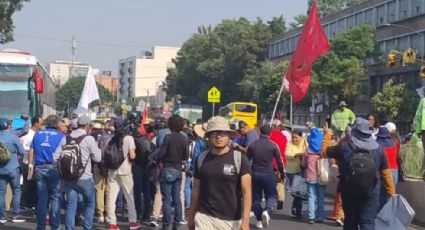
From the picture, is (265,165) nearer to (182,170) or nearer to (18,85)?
(182,170)

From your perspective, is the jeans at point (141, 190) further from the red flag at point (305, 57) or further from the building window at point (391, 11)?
the building window at point (391, 11)

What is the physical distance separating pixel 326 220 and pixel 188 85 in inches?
3009

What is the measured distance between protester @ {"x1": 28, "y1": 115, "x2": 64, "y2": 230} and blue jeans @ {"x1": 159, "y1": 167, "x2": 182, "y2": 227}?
167 cm

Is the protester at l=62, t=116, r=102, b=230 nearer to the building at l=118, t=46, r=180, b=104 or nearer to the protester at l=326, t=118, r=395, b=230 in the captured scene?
the protester at l=326, t=118, r=395, b=230

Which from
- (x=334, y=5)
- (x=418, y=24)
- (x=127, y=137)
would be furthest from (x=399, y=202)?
(x=334, y=5)

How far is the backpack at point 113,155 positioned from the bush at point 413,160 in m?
6.19

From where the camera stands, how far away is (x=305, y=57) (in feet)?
63.2

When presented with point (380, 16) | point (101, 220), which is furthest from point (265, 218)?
point (380, 16)

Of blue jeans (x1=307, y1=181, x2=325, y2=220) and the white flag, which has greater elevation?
the white flag

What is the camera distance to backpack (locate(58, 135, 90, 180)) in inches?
384

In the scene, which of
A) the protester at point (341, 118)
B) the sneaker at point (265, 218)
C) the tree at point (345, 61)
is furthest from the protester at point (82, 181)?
the tree at point (345, 61)

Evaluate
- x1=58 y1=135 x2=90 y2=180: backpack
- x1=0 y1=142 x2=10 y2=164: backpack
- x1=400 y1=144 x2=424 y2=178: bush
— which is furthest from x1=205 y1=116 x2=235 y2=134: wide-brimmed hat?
x1=400 y1=144 x2=424 y2=178: bush

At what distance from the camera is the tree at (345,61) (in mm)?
56781

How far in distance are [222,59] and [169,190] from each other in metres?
72.8
